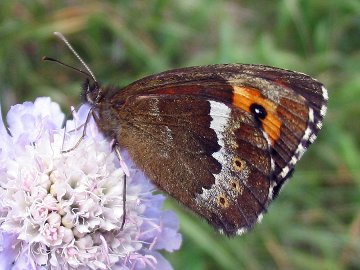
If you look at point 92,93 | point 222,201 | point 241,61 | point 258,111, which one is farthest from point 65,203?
point 241,61

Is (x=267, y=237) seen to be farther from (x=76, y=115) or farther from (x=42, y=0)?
(x=42, y=0)

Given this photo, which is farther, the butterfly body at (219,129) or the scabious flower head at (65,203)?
the butterfly body at (219,129)

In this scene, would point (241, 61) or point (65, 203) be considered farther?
point (241, 61)

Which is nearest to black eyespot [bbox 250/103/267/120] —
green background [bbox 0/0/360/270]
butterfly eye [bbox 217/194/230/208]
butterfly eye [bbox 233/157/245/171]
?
butterfly eye [bbox 233/157/245/171]

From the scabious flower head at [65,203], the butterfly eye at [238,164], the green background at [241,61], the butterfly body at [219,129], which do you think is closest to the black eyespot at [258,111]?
the butterfly body at [219,129]

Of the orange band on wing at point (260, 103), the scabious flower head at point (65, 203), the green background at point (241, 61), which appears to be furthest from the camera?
the green background at point (241, 61)

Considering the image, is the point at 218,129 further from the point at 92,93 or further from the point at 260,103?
the point at 92,93

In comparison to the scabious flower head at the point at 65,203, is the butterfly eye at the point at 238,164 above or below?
above

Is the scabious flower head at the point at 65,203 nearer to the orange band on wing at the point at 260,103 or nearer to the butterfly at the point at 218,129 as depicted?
the butterfly at the point at 218,129
